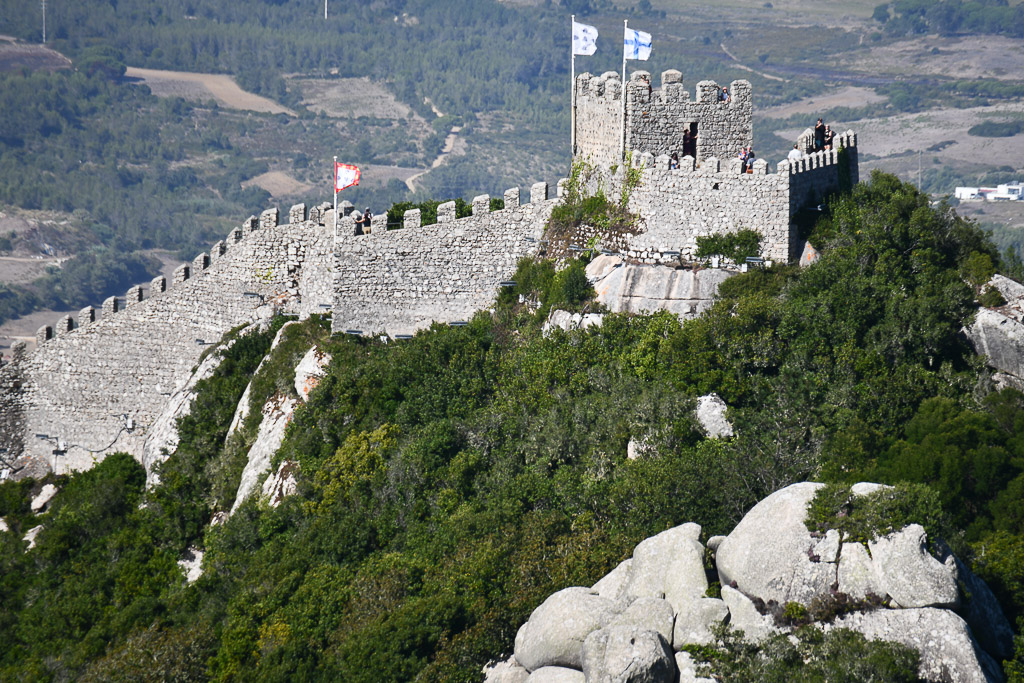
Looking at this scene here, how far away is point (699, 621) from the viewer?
89.5 feet

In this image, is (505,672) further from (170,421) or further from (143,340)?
(143,340)

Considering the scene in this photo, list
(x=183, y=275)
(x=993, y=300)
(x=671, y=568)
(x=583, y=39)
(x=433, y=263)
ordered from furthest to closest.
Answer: (x=183, y=275), (x=583, y=39), (x=433, y=263), (x=993, y=300), (x=671, y=568)

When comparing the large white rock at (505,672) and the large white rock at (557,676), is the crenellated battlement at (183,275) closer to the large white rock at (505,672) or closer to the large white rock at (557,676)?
the large white rock at (505,672)

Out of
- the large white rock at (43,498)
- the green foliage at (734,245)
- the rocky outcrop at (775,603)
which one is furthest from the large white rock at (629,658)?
the large white rock at (43,498)

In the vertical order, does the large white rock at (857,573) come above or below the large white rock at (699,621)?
above

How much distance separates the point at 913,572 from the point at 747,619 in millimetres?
3524

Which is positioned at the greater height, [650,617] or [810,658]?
[810,658]

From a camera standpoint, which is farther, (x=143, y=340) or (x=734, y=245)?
(x=143, y=340)

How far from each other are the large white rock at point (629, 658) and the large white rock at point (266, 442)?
52.3 feet

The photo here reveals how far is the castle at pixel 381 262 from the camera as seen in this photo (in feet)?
131

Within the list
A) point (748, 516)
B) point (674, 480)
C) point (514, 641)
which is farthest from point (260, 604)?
point (748, 516)

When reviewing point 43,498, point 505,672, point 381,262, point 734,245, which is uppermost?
point 734,245

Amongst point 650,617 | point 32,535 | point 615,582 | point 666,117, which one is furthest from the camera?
point 32,535

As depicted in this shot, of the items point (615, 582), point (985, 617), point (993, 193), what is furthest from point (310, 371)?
point (993, 193)
